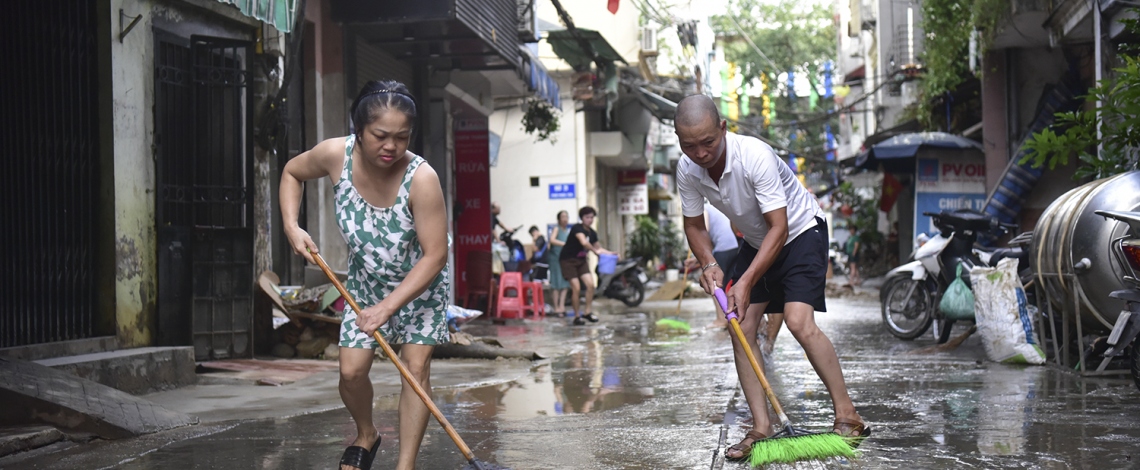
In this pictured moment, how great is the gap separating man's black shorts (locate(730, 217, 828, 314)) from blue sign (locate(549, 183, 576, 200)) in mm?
19345

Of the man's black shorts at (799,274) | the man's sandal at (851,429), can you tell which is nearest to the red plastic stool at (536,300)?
the man's black shorts at (799,274)

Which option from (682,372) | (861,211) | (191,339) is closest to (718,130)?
(682,372)

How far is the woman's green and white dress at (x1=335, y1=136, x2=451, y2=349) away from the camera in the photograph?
3.99m

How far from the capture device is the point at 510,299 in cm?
1575

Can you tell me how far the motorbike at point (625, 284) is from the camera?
19.2 metres

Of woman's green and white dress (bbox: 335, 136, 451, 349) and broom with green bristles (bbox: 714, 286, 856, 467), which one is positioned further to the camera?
broom with green bristles (bbox: 714, 286, 856, 467)

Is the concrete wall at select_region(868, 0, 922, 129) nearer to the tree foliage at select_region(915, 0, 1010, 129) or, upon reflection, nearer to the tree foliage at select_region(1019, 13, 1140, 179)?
the tree foliage at select_region(915, 0, 1010, 129)

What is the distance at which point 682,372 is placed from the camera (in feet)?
26.9

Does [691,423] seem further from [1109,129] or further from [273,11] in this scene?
[273,11]

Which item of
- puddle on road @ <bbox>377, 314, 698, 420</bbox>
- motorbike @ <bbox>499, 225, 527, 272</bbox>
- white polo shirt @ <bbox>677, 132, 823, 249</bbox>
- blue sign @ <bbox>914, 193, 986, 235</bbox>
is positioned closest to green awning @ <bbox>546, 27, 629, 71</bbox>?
motorbike @ <bbox>499, 225, 527, 272</bbox>

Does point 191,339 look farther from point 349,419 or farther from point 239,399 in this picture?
point 349,419

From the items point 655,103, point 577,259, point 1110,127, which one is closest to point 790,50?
point 655,103

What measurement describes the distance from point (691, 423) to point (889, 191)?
1722cm

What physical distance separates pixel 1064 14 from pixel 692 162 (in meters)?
9.07
